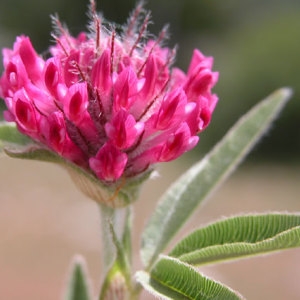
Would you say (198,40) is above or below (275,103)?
above

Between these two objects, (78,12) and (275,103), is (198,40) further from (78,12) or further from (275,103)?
(275,103)

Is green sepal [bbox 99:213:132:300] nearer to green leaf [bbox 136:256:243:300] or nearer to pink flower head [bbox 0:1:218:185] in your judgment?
green leaf [bbox 136:256:243:300]

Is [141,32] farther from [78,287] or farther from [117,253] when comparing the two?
[78,287]

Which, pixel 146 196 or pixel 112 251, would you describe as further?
pixel 146 196

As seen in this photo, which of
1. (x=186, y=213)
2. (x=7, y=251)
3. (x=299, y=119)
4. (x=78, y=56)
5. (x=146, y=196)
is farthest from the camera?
(x=299, y=119)

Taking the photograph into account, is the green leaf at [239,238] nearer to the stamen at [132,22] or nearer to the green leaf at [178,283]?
the green leaf at [178,283]

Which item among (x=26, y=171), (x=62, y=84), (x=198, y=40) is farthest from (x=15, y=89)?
(x=198, y=40)
